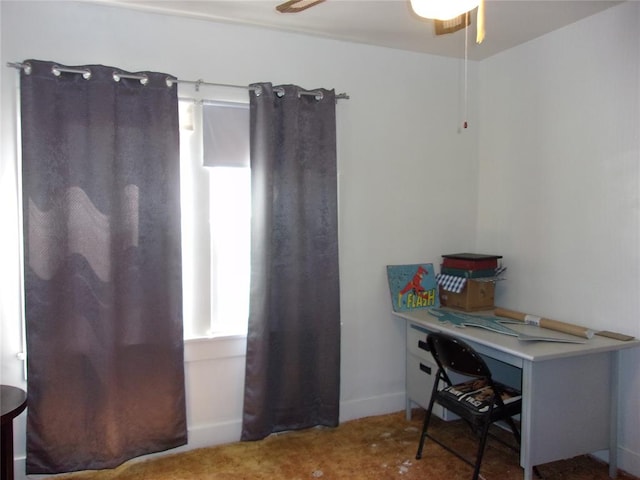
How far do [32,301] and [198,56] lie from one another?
1.51 metres

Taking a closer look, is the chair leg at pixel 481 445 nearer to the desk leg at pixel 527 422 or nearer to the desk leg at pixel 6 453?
the desk leg at pixel 527 422

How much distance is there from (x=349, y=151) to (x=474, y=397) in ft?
5.22

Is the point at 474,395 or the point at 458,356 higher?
the point at 458,356

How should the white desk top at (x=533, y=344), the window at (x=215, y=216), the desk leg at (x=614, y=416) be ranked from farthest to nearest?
the window at (x=215, y=216) < the desk leg at (x=614, y=416) < the white desk top at (x=533, y=344)

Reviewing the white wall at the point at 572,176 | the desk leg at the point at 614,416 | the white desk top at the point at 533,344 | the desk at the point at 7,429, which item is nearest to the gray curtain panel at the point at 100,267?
the desk at the point at 7,429

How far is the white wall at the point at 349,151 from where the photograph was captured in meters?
2.40

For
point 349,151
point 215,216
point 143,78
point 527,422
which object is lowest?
point 527,422

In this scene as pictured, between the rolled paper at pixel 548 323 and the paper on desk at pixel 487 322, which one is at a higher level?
the rolled paper at pixel 548 323

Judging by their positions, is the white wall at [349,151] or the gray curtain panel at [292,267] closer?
the white wall at [349,151]

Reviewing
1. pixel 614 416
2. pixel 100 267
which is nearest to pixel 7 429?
pixel 100 267

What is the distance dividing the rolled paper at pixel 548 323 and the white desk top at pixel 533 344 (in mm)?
29

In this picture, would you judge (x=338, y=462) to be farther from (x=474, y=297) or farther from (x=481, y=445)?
(x=474, y=297)

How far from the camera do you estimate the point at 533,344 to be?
237 cm

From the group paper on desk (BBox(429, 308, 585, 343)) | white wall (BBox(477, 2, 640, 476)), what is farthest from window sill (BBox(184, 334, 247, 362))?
white wall (BBox(477, 2, 640, 476))
